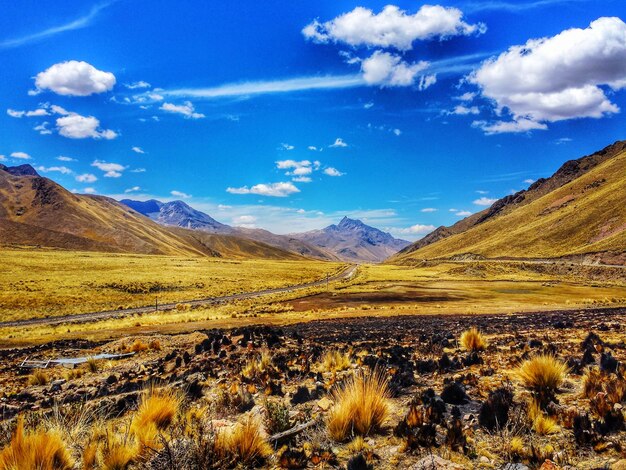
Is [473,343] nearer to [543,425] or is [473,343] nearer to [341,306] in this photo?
[543,425]

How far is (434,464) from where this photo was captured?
520 centimetres

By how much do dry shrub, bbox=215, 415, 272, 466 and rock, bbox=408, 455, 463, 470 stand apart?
2.18 metres

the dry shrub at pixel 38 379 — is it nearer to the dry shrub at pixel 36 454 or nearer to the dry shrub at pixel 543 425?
the dry shrub at pixel 36 454

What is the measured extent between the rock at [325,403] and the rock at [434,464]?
299 centimetres

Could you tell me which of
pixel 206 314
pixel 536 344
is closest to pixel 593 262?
pixel 206 314

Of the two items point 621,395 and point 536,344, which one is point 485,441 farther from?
point 536,344

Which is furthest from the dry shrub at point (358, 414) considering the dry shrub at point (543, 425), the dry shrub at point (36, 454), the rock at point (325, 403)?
the dry shrub at point (36, 454)

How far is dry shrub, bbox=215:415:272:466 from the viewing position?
5.59 m

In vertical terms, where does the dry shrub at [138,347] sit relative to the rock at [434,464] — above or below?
below

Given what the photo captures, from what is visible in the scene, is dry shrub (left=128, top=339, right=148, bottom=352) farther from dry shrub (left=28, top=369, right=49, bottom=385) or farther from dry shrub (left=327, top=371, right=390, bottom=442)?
dry shrub (left=327, top=371, right=390, bottom=442)

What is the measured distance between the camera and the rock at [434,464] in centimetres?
513

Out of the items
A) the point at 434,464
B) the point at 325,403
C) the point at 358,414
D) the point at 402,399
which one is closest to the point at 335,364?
the point at 325,403

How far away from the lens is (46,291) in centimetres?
6725

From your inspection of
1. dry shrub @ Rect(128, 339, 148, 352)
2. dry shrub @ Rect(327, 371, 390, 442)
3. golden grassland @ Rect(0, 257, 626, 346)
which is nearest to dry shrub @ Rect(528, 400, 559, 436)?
dry shrub @ Rect(327, 371, 390, 442)
